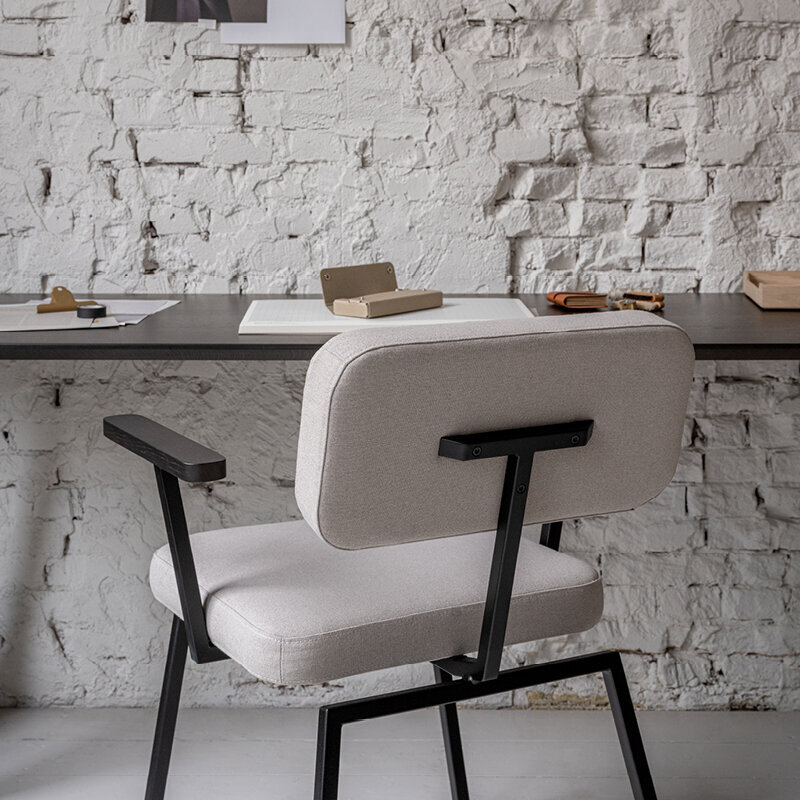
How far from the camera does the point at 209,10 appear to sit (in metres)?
2.19

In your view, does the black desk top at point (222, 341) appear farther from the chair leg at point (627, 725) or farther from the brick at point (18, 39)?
the brick at point (18, 39)

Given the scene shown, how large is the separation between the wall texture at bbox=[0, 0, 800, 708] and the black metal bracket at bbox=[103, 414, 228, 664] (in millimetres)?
887

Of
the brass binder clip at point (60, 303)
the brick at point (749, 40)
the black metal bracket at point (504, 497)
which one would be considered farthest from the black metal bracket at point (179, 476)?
the brick at point (749, 40)

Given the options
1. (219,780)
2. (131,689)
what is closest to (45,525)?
(131,689)

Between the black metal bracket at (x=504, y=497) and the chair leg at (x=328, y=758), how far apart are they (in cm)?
18

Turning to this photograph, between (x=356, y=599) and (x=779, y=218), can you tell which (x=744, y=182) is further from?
(x=356, y=599)

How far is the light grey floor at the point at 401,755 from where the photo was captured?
2.11 m

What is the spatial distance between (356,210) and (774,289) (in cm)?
87

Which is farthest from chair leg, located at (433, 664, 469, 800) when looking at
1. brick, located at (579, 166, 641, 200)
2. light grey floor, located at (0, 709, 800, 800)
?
brick, located at (579, 166, 641, 200)

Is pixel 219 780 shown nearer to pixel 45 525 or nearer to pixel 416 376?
pixel 45 525

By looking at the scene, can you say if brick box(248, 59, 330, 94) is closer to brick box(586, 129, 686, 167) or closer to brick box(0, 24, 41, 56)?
brick box(0, 24, 41, 56)

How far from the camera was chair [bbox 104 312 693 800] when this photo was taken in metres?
1.16

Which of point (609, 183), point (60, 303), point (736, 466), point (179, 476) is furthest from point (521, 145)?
point (179, 476)

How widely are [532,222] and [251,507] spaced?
0.89 meters
